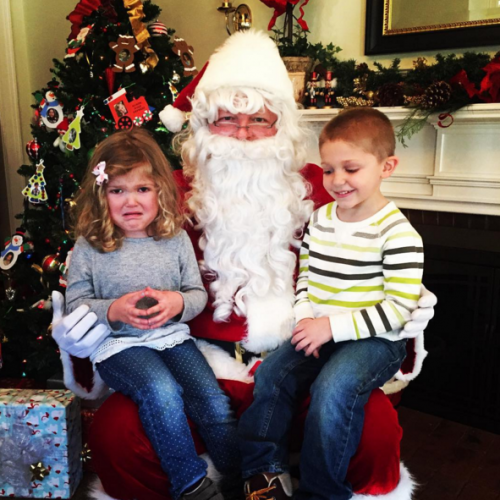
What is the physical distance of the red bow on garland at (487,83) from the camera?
7.20 ft

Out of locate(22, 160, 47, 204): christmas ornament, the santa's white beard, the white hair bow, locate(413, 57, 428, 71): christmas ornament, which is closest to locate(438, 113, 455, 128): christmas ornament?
locate(413, 57, 428, 71): christmas ornament

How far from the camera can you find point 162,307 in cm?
151

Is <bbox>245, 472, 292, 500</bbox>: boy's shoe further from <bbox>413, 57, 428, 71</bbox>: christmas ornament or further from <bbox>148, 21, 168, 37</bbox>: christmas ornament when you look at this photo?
<bbox>148, 21, 168, 37</bbox>: christmas ornament

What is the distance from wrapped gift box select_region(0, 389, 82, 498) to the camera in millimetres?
1922

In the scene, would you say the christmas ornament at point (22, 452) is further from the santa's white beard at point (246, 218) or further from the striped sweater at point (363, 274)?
the striped sweater at point (363, 274)

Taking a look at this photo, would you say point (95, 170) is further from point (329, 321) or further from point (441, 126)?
point (441, 126)

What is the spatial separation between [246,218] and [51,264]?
1196 millimetres

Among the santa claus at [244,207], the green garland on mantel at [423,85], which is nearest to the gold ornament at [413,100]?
the green garland on mantel at [423,85]

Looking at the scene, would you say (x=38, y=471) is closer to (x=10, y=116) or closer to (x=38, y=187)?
(x=38, y=187)

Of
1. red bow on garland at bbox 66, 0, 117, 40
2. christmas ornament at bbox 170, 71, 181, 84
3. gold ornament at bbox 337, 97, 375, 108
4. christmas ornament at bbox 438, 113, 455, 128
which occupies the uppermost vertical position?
red bow on garland at bbox 66, 0, 117, 40

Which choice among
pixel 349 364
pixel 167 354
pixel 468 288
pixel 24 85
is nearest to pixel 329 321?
pixel 349 364

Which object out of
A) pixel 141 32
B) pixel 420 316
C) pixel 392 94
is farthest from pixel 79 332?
pixel 392 94

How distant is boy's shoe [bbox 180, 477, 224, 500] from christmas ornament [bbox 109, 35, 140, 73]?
6.20 feet

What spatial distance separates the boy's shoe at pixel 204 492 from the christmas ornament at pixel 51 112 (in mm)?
1865
